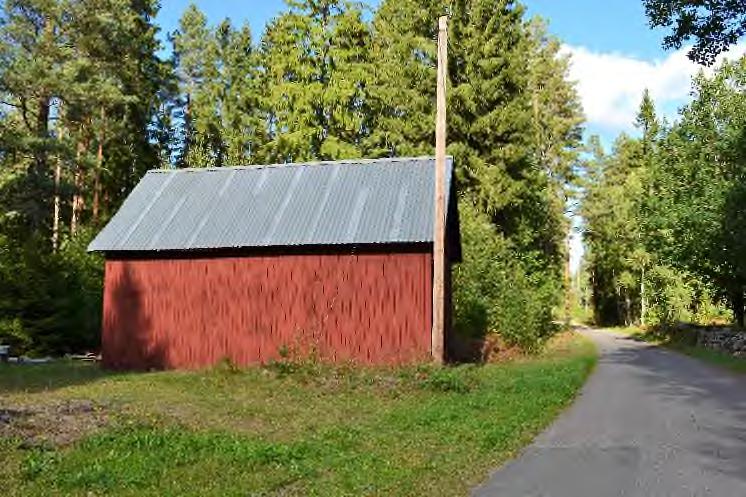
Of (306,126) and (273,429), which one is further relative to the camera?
(306,126)

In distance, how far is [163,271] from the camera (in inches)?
843

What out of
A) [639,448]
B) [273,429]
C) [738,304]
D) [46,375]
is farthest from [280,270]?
[738,304]

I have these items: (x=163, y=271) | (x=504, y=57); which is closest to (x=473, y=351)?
(x=163, y=271)

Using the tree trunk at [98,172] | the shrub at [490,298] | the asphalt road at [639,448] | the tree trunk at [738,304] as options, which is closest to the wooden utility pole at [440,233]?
the asphalt road at [639,448]

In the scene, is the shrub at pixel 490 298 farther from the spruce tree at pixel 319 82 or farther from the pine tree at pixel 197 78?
the pine tree at pixel 197 78

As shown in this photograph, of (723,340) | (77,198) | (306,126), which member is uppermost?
(306,126)

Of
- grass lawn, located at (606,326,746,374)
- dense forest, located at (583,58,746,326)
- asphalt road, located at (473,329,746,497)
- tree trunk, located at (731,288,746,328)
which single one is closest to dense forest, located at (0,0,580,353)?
dense forest, located at (583,58,746,326)

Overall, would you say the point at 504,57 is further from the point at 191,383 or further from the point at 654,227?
the point at 191,383

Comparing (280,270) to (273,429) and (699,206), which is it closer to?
(273,429)

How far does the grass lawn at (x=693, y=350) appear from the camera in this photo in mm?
23617

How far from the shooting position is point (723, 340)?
3014cm

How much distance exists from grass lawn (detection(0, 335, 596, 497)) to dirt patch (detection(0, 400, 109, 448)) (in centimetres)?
3

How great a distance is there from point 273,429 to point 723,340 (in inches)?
1000

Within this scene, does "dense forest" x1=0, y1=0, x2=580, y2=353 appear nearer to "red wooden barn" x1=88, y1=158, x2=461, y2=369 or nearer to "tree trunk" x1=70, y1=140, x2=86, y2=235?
"tree trunk" x1=70, y1=140, x2=86, y2=235
